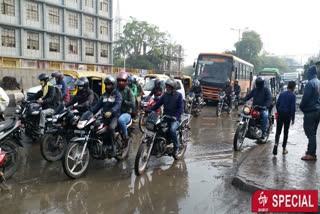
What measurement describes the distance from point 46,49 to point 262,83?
32.4m

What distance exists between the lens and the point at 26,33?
107 ft

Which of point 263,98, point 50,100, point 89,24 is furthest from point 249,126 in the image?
point 89,24

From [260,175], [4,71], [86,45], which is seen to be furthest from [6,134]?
[86,45]

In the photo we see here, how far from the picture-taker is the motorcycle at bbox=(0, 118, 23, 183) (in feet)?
14.7

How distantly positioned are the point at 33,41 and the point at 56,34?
3.23m

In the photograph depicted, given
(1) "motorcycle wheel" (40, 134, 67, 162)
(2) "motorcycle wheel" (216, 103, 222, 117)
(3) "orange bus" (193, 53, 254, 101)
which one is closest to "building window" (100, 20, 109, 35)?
(3) "orange bus" (193, 53, 254, 101)

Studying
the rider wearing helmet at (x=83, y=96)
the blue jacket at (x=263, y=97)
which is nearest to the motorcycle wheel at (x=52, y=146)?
the rider wearing helmet at (x=83, y=96)

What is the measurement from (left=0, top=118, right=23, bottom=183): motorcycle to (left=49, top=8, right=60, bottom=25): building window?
33790 mm

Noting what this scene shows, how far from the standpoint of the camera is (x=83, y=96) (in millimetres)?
6477

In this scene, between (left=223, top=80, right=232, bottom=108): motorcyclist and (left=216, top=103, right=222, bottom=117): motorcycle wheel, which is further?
(left=223, top=80, right=232, bottom=108): motorcyclist

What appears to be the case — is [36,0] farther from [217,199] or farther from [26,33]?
[217,199]

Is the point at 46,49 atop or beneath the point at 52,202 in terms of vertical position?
atop

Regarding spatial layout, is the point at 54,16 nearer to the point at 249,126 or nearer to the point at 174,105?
the point at 249,126

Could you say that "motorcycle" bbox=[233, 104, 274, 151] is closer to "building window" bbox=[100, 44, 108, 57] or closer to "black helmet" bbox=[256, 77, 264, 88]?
"black helmet" bbox=[256, 77, 264, 88]
